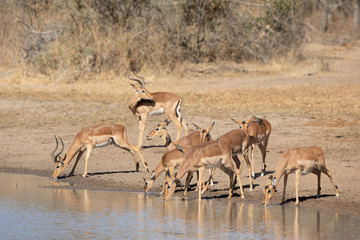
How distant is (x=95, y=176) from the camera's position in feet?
32.6

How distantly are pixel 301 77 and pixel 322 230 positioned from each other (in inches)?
483

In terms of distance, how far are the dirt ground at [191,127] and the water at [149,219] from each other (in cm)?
45

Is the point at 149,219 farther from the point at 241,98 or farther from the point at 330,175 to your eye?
the point at 241,98

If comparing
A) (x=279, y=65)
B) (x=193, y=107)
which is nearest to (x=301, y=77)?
(x=279, y=65)

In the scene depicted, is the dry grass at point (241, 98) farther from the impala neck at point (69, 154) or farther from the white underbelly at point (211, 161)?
the white underbelly at point (211, 161)

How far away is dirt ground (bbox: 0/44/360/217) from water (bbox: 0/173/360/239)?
45cm

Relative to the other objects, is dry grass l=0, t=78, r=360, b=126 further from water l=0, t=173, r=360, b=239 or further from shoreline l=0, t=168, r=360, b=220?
water l=0, t=173, r=360, b=239

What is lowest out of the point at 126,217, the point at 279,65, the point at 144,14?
the point at 126,217

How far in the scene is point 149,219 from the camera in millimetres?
7465

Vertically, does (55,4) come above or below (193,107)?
above

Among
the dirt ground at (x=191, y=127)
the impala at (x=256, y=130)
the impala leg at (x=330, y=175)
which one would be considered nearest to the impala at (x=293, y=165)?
the impala leg at (x=330, y=175)

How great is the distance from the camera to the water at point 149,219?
6797 millimetres

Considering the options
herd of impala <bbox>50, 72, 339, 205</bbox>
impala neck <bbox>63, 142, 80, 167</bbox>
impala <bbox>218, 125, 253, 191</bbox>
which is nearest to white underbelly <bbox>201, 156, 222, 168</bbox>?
herd of impala <bbox>50, 72, 339, 205</bbox>

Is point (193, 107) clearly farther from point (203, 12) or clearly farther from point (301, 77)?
point (203, 12)
